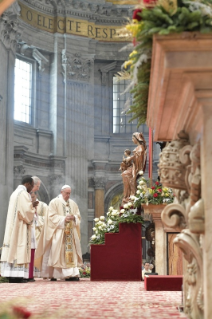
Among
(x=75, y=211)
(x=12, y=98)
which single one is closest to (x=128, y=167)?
(x=75, y=211)

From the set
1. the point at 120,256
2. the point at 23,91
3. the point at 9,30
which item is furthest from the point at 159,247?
the point at 23,91

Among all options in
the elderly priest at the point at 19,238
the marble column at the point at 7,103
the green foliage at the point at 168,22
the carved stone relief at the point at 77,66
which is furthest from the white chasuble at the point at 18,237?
the carved stone relief at the point at 77,66

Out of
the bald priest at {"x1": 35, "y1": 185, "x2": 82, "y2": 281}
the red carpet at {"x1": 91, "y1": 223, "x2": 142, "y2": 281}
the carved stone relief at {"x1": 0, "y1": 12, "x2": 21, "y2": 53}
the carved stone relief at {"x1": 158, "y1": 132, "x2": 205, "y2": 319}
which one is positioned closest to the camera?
the carved stone relief at {"x1": 158, "y1": 132, "x2": 205, "y2": 319}

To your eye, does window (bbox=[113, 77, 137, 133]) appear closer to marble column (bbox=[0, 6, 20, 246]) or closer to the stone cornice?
the stone cornice

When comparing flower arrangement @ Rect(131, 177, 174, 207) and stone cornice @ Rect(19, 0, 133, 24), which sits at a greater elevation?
stone cornice @ Rect(19, 0, 133, 24)

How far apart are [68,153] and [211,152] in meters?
19.1

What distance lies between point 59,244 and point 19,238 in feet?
3.47

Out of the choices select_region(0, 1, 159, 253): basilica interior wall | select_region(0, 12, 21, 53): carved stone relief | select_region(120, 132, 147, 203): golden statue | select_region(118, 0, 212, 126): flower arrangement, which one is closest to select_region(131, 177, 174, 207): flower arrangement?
select_region(120, 132, 147, 203): golden statue

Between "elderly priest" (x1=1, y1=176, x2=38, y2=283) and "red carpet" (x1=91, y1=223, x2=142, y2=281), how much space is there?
1174 millimetres

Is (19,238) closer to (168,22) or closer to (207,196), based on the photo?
(207,196)

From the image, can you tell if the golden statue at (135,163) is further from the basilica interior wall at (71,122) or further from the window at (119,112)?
the window at (119,112)

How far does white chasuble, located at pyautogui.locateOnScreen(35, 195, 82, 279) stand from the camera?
453 inches

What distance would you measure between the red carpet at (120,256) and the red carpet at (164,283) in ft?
12.7

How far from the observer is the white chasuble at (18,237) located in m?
10.5
